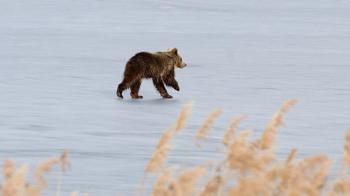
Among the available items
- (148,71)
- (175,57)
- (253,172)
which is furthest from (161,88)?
(253,172)

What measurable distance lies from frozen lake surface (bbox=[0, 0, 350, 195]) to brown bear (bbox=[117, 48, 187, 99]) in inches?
9.2

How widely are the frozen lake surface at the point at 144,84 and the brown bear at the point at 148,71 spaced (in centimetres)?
23

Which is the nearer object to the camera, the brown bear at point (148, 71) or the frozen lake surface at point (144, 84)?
the frozen lake surface at point (144, 84)

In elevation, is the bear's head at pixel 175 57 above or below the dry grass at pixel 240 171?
below

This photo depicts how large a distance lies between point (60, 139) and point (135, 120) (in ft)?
6.18

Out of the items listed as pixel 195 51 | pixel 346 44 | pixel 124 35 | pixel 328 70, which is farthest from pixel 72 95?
pixel 124 35

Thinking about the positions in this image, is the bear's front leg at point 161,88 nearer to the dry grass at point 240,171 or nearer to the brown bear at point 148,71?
the brown bear at point 148,71

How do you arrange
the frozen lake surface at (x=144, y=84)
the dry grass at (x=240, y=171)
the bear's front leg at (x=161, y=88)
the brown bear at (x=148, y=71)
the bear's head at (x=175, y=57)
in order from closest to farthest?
the dry grass at (x=240, y=171), the frozen lake surface at (x=144, y=84), the brown bear at (x=148, y=71), the bear's front leg at (x=161, y=88), the bear's head at (x=175, y=57)

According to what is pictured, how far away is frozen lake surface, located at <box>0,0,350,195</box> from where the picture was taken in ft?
35.0

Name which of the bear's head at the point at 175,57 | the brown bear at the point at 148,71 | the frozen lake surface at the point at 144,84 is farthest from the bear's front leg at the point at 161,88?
the bear's head at the point at 175,57

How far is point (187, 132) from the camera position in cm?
1212

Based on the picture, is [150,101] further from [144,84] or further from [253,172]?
[253,172]

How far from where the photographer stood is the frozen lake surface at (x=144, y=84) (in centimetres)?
1068

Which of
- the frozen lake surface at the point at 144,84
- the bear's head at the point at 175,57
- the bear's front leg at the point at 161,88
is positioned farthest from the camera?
the bear's head at the point at 175,57
